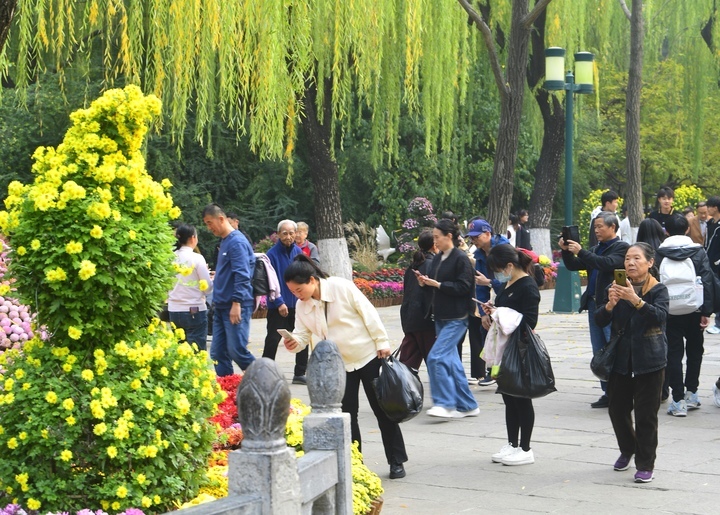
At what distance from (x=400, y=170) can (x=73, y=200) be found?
2395cm

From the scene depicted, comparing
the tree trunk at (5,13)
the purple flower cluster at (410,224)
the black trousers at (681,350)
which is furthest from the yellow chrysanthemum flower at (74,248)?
the purple flower cluster at (410,224)

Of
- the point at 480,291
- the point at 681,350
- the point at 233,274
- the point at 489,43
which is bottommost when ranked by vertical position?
the point at 681,350

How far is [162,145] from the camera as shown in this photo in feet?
82.2

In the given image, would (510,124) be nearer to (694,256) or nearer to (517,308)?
(694,256)

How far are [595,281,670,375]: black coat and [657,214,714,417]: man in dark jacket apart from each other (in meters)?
2.38

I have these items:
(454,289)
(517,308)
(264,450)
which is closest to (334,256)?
(454,289)

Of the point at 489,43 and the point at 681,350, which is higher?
the point at 489,43

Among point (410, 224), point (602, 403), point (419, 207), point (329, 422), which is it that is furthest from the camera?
point (419, 207)

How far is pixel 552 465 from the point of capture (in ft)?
27.7

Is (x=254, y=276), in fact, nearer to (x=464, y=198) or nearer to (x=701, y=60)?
(x=464, y=198)

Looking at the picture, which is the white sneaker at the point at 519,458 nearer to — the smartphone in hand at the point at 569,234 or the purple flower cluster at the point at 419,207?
the smartphone in hand at the point at 569,234

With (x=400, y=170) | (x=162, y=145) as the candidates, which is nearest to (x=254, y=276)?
(x=162, y=145)

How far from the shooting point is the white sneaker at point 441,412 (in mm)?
10359

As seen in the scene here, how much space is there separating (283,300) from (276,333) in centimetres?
44
